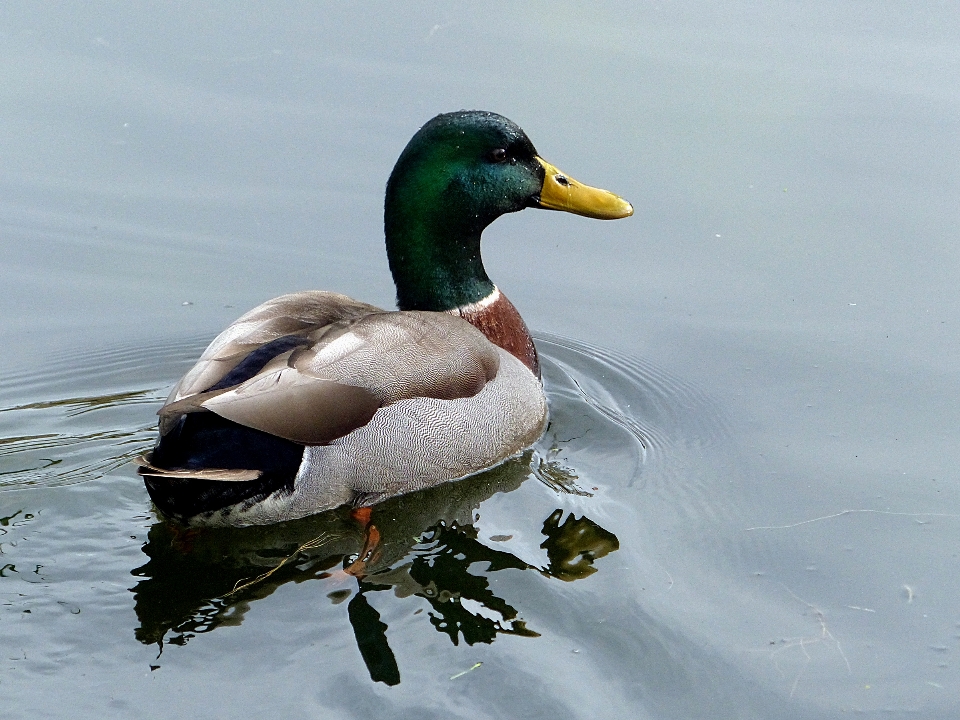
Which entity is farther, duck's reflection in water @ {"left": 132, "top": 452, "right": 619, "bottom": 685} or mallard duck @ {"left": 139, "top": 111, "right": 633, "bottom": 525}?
mallard duck @ {"left": 139, "top": 111, "right": 633, "bottom": 525}

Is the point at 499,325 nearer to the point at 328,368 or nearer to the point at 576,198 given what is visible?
the point at 576,198

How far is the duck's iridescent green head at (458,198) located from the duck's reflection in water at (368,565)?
1.16m

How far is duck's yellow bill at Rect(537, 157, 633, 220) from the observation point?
6.34m

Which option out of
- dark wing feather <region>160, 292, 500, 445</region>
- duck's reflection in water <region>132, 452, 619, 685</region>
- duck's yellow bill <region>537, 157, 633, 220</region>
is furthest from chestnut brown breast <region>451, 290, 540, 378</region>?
duck's reflection in water <region>132, 452, 619, 685</region>

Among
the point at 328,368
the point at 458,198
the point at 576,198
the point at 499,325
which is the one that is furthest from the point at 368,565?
the point at 576,198

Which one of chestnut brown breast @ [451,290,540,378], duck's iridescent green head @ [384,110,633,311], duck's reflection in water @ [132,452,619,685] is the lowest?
duck's reflection in water @ [132,452,619,685]

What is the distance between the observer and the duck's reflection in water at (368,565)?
450 cm

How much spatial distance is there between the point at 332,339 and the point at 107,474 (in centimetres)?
111

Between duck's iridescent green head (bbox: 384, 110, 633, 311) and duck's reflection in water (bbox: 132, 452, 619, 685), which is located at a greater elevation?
duck's iridescent green head (bbox: 384, 110, 633, 311)

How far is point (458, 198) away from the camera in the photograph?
20.0ft

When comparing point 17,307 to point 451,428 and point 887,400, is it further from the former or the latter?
point 887,400

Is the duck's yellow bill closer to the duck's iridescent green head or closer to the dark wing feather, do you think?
the duck's iridescent green head

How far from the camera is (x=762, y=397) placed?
6465 millimetres

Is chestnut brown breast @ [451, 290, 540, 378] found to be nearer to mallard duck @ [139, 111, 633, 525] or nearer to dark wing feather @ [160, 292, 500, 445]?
mallard duck @ [139, 111, 633, 525]
